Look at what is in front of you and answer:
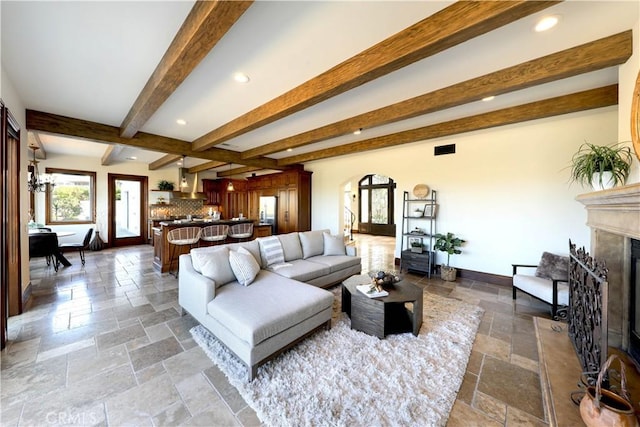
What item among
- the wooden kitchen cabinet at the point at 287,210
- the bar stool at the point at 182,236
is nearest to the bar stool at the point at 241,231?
the bar stool at the point at 182,236

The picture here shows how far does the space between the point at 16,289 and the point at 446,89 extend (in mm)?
5766

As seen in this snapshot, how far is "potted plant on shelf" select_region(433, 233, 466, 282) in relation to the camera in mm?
4532

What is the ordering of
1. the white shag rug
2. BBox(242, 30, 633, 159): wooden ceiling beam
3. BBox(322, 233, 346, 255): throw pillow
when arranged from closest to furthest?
the white shag rug
BBox(242, 30, 633, 159): wooden ceiling beam
BBox(322, 233, 346, 255): throw pillow

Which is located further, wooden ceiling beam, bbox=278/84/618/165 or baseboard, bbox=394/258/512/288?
baseboard, bbox=394/258/512/288

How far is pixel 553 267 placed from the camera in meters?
3.40

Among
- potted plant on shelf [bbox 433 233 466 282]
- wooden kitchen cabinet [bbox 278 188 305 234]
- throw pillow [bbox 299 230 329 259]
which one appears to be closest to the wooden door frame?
wooden kitchen cabinet [bbox 278 188 305 234]

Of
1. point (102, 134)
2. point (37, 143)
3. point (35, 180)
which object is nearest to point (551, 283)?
point (102, 134)

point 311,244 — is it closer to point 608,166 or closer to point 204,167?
point 608,166

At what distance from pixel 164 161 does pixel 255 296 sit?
632 centimetres

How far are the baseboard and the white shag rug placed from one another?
2.12m

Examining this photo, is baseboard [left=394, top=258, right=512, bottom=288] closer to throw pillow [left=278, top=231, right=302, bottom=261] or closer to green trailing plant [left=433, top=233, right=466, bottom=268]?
green trailing plant [left=433, top=233, right=466, bottom=268]

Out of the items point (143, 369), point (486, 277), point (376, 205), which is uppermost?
point (376, 205)

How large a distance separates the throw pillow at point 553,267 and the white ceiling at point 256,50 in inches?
87.8

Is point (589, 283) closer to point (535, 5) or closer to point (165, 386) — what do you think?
point (535, 5)
